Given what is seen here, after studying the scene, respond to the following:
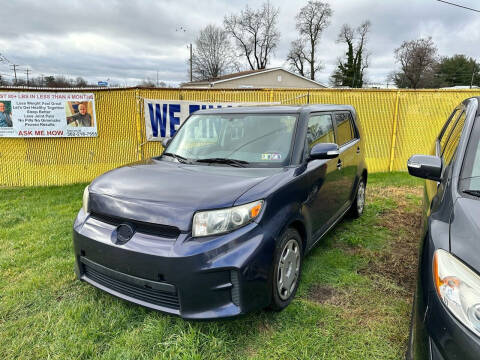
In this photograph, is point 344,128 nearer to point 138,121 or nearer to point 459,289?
point 459,289

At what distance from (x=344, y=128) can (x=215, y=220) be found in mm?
2843

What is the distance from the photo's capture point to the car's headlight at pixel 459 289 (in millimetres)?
1290

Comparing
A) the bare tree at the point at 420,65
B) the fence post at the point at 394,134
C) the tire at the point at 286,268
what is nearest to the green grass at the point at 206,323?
the tire at the point at 286,268

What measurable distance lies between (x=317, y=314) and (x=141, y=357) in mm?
1397

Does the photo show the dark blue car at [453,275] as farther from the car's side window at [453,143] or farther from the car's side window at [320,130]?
the car's side window at [320,130]

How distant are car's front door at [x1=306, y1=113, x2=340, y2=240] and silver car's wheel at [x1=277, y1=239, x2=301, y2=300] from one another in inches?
17.6

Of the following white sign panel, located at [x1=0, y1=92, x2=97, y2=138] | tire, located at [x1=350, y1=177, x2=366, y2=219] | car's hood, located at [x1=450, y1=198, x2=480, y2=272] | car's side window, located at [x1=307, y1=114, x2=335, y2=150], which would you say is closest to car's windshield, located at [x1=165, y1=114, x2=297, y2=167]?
car's side window, located at [x1=307, y1=114, x2=335, y2=150]

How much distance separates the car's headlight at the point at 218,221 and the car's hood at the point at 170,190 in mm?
43

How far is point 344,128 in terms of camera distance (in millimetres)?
4328

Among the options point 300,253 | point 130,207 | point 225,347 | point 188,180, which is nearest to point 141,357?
point 225,347

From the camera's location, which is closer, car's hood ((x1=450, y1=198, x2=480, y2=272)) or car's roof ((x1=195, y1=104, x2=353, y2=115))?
car's hood ((x1=450, y1=198, x2=480, y2=272))

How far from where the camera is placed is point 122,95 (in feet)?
22.9

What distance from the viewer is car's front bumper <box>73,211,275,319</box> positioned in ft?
6.88

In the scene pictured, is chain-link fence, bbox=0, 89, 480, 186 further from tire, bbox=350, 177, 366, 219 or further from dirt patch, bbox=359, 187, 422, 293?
tire, bbox=350, 177, 366, 219
